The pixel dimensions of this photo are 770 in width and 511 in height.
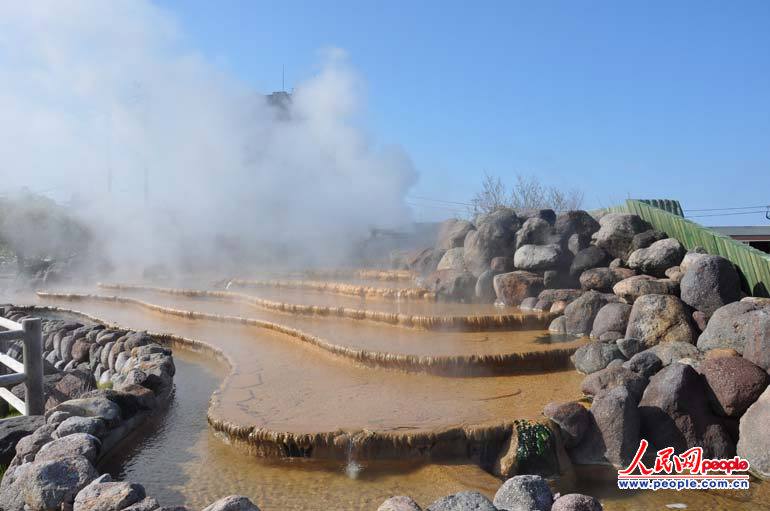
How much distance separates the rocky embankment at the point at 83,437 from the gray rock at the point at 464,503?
0.98m

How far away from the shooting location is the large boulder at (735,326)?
5461mm

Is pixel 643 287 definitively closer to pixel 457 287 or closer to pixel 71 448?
pixel 457 287

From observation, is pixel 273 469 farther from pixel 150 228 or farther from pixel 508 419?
pixel 150 228

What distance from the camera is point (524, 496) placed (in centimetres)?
353

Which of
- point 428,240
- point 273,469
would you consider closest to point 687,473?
point 273,469

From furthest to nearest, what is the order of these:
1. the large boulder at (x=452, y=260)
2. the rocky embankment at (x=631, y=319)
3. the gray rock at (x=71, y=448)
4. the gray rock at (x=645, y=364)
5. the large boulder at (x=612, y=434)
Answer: the large boulder at (x=452, y=260) < the gray rock at (x=645, y=364) < the rocky embankment at (x=631, y=319) < the large boulder at (x=612, y=434) < the gray rock at (x=71, y=448)

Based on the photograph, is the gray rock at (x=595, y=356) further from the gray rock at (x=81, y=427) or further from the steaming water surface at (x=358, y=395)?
the gray rock at (x=81, y=427)

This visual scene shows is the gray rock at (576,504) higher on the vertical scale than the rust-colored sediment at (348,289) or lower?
lower

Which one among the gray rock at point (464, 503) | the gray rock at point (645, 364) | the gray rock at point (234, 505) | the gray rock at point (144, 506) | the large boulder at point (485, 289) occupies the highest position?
the large boulder at point (485, 289)

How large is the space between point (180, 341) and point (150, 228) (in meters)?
12.2

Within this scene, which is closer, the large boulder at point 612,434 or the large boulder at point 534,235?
the large boulder at point 612,434

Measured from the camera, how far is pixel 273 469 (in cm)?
454

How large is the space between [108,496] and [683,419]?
4.09 metres

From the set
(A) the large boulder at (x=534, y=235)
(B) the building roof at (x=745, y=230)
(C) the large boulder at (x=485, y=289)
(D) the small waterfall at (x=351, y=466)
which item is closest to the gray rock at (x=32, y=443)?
(D) the small waterfall at (x=351, y=466)
